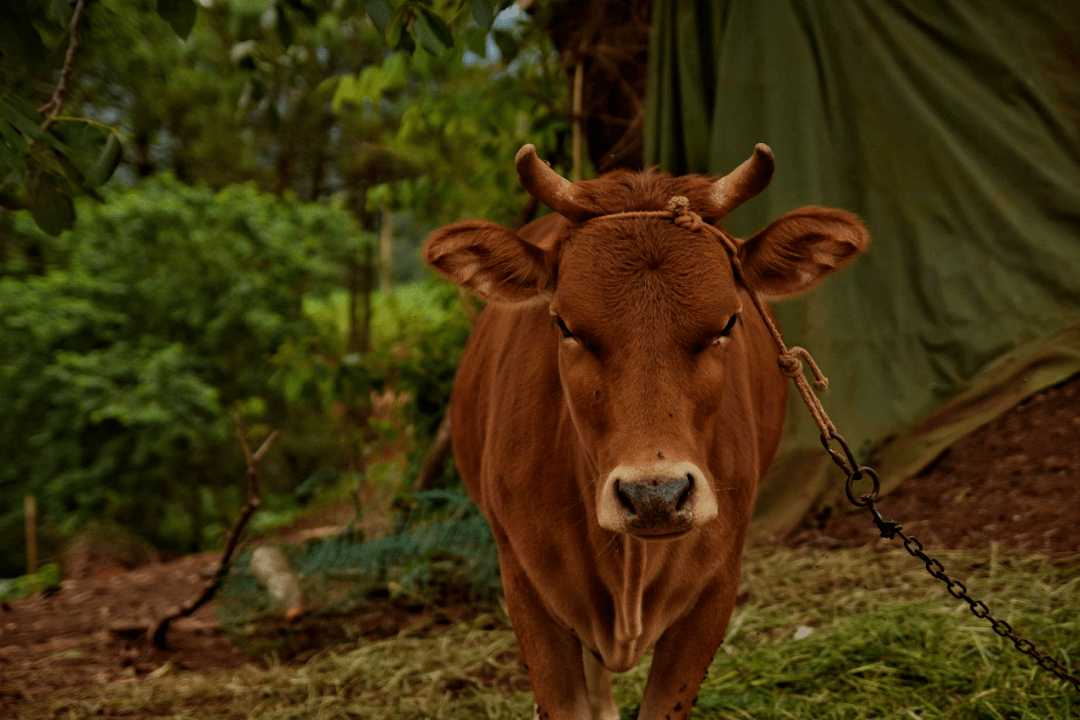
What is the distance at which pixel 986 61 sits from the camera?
17.8 ft

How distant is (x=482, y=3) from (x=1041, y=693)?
3.00 metres

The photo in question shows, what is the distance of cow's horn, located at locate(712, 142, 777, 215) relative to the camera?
7.53ft

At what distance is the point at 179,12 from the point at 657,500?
1.96 m

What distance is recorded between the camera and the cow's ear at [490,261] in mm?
2410

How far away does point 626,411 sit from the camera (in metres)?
2.03

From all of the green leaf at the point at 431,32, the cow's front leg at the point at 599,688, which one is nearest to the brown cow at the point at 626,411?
the cow's front leg at the point at 599,688

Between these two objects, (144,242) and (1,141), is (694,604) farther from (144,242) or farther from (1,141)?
(144,242)

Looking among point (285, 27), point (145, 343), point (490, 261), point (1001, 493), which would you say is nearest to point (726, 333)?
point (490, 261)

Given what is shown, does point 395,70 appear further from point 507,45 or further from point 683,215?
point 683,215

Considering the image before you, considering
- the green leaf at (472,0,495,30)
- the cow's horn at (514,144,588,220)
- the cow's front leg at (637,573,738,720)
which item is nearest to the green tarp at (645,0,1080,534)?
the cow's front leg at (637,573,738,720)

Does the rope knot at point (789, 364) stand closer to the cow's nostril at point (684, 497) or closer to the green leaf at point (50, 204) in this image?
the cow's nostril at point (684, 497)

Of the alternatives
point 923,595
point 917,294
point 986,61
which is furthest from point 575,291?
point 986,61

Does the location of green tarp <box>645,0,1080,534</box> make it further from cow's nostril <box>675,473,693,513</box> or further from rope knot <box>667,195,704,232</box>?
cow's nostril <box>675,473,693,513</box>

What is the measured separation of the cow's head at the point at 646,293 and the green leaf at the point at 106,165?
1.20 m
